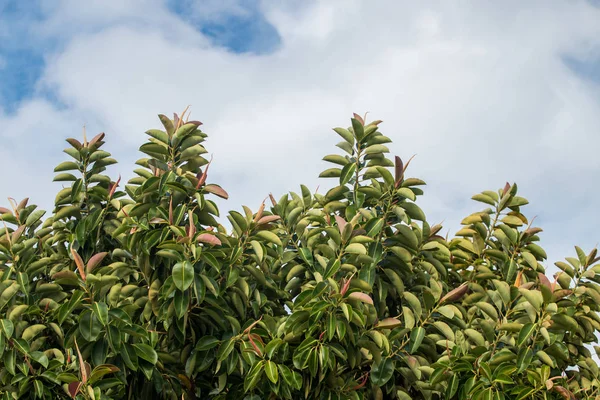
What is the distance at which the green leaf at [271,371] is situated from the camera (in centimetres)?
618

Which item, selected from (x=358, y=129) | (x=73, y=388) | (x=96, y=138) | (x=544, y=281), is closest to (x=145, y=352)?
(x=73, y=388)

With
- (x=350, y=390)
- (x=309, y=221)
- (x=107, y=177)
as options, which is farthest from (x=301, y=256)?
(x=107, y=177)

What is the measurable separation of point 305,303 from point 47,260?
2182mm

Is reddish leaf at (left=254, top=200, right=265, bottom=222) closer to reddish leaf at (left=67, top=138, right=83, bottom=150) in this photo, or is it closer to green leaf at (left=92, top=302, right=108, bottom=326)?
green leaf at (left=92, top=302, right=108, bottom=326)

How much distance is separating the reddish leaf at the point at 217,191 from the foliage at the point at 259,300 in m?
0.02

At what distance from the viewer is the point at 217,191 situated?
6.85 metres

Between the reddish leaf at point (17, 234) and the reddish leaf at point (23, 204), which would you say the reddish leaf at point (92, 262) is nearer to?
the reddish leaf at point (17, 234)

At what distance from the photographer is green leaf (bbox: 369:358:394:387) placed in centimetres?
673

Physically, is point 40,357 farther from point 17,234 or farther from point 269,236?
point 269,236

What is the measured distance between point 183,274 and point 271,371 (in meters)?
0.91

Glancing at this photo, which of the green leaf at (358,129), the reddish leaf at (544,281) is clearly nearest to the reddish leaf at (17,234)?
the green leaf at (358,129)

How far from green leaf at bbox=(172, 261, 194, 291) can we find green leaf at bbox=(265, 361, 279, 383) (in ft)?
2.62

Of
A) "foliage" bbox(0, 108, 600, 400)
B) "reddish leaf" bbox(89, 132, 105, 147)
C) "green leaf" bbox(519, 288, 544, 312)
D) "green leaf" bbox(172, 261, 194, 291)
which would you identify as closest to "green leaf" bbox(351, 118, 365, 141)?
"foliage" bbox(0, 108, 600, 400)

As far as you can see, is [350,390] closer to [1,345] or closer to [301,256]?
[301,256]
